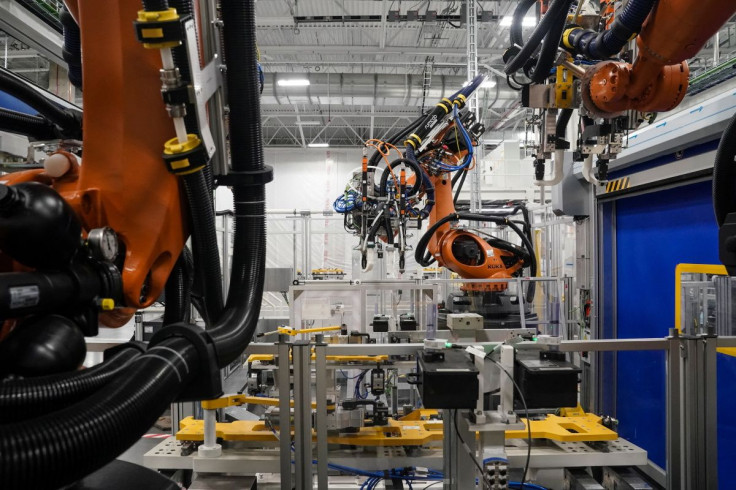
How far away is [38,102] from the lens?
148cm

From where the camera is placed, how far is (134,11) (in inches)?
45.9

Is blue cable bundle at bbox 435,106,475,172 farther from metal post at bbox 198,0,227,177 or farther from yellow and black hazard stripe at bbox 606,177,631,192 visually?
metal post at bbox 198,0,227,177

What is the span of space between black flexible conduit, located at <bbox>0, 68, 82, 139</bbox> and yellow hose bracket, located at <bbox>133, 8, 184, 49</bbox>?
2.37 ft

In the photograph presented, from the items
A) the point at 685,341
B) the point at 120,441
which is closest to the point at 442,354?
the point at 685,341

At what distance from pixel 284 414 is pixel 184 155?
1.14 metres

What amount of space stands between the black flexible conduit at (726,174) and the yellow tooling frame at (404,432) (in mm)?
1433

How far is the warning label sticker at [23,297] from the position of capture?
2.83ft

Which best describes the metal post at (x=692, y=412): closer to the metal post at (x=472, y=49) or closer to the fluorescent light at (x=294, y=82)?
the metal post at (x=472, y=49)

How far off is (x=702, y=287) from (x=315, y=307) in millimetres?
3826

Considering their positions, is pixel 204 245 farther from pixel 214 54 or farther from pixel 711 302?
pixel 711 302

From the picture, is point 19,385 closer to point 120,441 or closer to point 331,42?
point 120,441

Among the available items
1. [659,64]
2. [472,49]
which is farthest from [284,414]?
[472,49]

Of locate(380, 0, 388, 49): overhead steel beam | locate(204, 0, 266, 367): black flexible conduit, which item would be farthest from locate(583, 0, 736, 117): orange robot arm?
locate(380, 0, 388, 49): overhead steel beam

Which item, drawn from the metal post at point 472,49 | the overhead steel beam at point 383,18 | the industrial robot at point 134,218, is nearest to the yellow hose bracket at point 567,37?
the industrial robot at point 134,218
